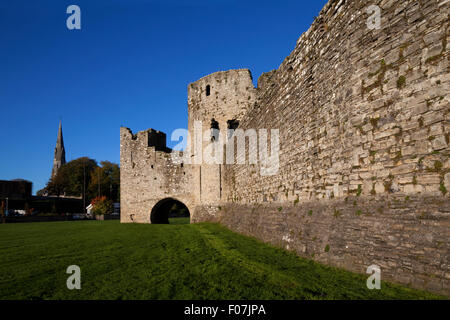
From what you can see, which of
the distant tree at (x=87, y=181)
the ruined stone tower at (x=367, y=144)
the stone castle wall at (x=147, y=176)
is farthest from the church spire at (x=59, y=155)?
the ruined stone tower at (x=367, y=144)

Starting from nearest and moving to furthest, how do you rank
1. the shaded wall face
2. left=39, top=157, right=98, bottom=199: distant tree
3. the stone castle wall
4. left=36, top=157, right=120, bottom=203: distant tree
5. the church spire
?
the shaded wall face, the stone castle wall, left=36, top=157, right=120, bottom=203: distant tree, left=39, top=157, right=98, bottom=199: distant tree, the church spire

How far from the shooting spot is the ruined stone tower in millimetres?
3736

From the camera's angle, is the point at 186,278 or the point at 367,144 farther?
the point at 367,144

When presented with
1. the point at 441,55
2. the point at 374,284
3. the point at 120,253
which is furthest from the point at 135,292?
the point at 441,55

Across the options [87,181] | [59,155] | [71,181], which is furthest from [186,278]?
[59,155]

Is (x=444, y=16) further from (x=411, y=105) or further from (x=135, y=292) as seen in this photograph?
(x=135, y=292)

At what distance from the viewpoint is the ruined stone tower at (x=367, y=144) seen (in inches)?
147

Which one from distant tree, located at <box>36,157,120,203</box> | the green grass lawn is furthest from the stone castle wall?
distant tree, located at <box>36,157,120,203</box>

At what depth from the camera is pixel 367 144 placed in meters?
4.86

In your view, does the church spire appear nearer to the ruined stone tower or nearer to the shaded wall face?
the shaded wall face

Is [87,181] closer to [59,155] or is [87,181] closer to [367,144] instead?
[59,155]

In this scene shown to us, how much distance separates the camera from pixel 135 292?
12.8 ft

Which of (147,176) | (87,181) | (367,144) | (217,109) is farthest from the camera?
(87,181)

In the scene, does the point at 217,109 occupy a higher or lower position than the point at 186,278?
higher
